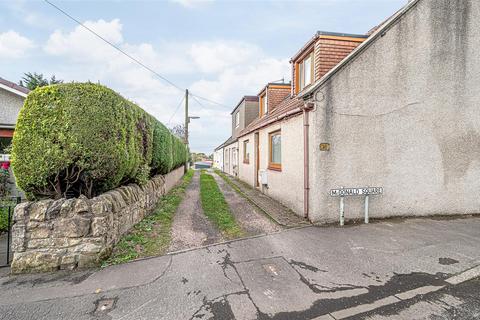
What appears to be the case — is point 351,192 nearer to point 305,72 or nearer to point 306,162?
point 306,162

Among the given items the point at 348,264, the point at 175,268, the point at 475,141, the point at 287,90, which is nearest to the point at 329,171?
the point at 348,264

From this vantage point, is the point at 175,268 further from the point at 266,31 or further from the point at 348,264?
the point at 266,31

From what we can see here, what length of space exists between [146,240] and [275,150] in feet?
19.4

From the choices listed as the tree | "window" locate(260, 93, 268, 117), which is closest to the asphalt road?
"window" locate(260, 93, 268, 117)

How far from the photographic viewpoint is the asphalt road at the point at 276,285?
101 inches

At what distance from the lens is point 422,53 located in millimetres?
6094

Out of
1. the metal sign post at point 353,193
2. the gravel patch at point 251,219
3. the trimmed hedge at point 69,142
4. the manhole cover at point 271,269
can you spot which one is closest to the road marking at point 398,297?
the manhole cover at point 271,269

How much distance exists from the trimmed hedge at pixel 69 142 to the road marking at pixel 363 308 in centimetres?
414

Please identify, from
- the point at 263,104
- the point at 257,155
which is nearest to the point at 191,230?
the point at 257,155

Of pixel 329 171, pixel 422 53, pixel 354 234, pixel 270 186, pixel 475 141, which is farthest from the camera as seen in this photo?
pixel 270 186

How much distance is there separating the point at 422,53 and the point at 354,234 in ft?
17.7

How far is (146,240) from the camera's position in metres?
4.70

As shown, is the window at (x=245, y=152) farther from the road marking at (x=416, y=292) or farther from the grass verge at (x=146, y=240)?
the road marking at (x=416, y=292)

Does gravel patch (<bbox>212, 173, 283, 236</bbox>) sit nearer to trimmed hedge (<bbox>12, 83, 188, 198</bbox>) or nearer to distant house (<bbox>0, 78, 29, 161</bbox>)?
trimmed hedge (<bbox>12, 83, 188, 198</bbox>)
